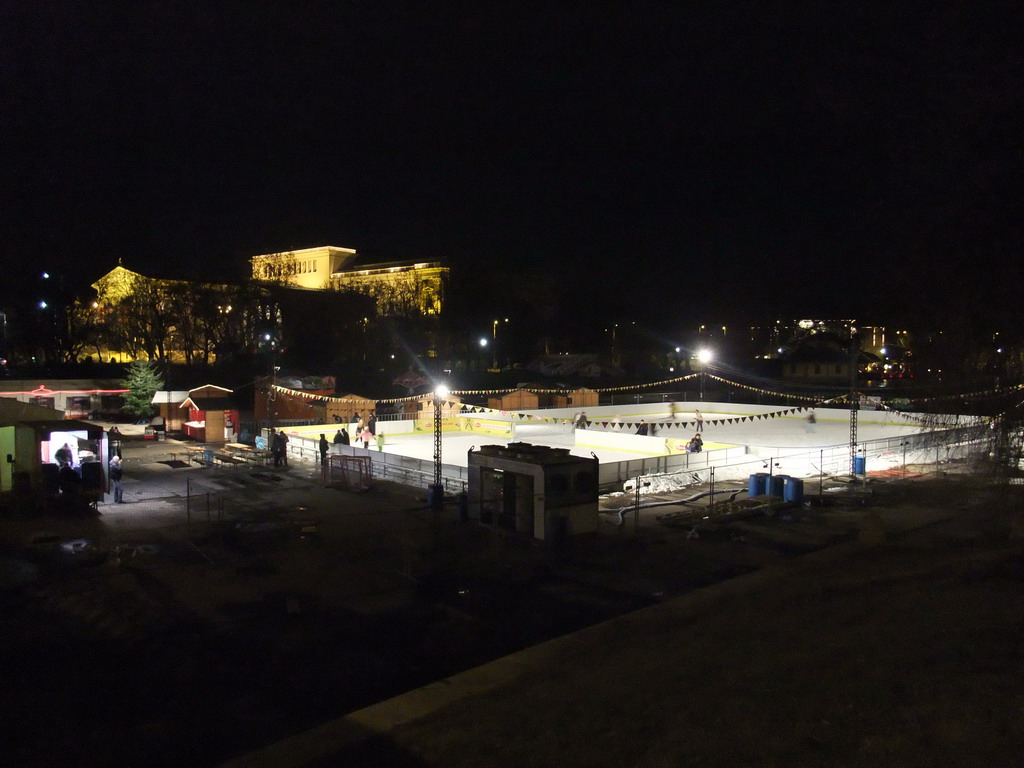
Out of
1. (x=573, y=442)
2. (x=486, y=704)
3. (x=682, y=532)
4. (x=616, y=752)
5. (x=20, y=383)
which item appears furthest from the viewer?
(x=20, y=383)

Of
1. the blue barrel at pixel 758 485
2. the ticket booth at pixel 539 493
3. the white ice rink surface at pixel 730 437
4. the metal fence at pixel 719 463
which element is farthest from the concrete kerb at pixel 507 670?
the white ice rink surface at pixel 730 437

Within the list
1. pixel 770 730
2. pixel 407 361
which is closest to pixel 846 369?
pixel 407 361

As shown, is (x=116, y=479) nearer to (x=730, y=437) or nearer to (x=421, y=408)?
(x=421, y=408)

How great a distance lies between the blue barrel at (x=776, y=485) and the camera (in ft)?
60.7

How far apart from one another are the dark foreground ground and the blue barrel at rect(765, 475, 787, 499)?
2.76m

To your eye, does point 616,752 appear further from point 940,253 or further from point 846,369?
point 846,369

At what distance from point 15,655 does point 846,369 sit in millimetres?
75848

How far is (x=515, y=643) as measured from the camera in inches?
372

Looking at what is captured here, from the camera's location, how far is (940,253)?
8867 mm

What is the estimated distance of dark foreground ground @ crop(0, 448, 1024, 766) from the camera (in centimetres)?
595

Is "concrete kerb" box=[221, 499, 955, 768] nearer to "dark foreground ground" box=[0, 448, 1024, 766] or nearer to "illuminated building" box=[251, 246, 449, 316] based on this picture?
"dark foreground ground" box=[0, 448, 1024, 766]

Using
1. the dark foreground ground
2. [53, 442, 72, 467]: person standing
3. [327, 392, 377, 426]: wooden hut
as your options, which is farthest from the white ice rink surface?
the dark foreground ground

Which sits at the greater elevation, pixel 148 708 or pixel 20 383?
pixel 20 383

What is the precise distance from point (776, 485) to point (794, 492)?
0.51m
